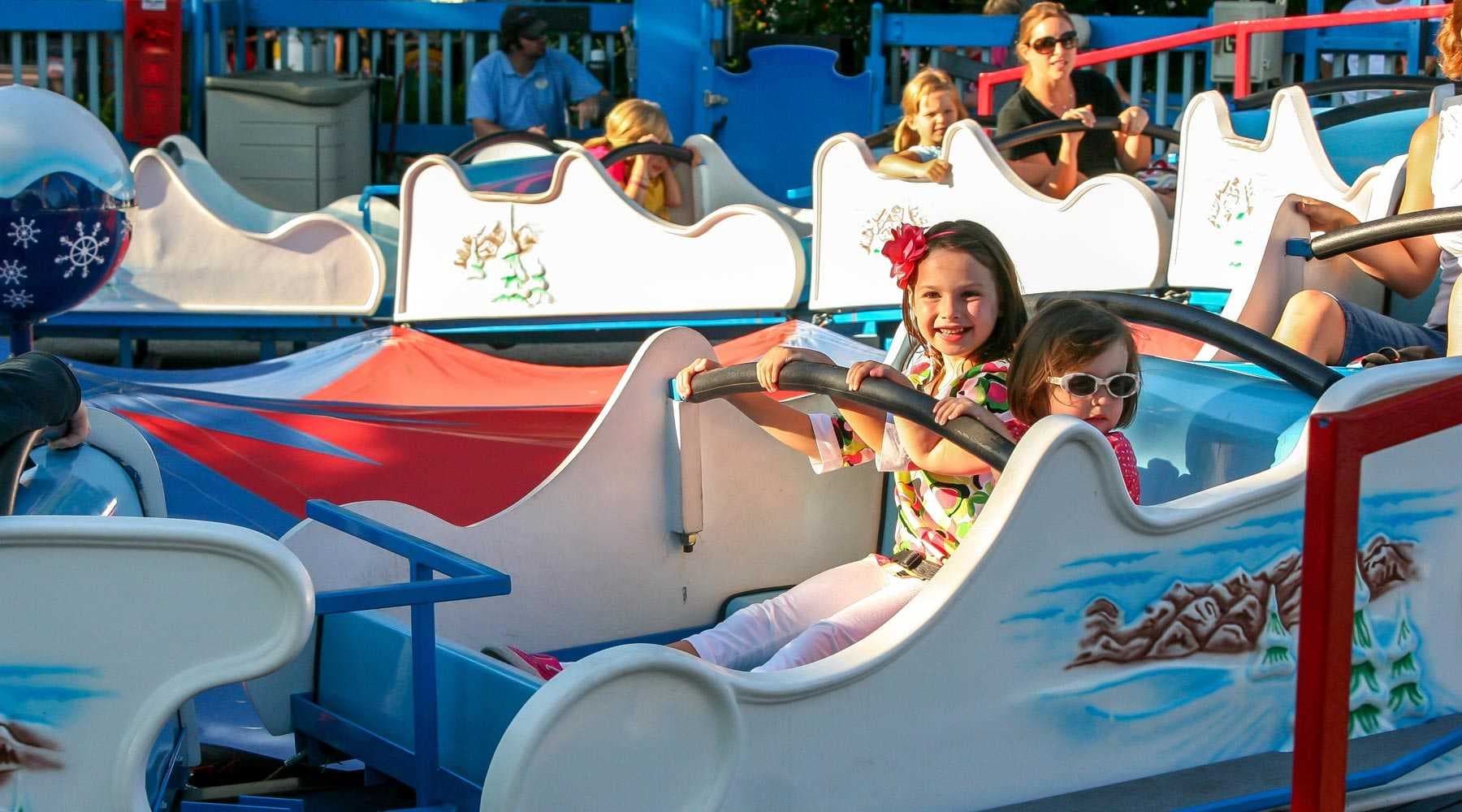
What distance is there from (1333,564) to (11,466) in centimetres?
133

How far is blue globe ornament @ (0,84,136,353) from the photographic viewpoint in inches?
89.4

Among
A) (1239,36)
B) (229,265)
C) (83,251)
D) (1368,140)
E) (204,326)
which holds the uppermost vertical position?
(1239,36)

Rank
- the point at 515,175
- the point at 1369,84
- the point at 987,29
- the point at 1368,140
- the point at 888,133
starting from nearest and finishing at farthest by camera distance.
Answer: the point at 1368,140
the point at 1369,84
the point at 888,133
the point at 515,175
the point at 987,29

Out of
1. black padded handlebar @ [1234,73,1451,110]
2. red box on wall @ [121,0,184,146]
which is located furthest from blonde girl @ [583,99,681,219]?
red box on wall @ [121,0,184,146]

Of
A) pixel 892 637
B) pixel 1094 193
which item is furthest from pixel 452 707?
pixel 1094 193

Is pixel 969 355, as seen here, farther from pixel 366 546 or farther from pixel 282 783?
pixel 282 783

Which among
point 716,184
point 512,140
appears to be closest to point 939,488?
point 716,184

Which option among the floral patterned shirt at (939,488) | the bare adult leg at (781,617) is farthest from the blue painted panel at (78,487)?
the floral patterned shirt at (939,488)

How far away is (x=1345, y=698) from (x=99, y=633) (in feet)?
3.93

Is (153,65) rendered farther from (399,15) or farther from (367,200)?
(367,200)

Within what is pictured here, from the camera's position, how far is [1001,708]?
2.06 meters

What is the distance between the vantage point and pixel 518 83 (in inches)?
323

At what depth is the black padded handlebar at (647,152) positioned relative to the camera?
598 centimetres

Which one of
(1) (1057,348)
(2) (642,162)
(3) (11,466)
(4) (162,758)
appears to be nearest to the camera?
(3) (11,466)
